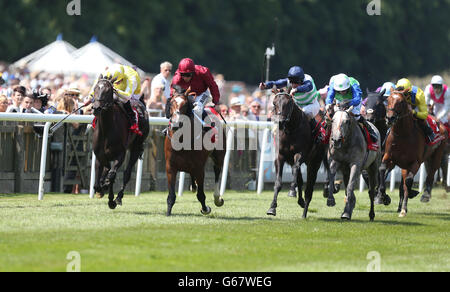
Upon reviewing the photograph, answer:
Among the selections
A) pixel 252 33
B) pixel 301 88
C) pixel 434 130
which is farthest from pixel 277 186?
pixel 252 33

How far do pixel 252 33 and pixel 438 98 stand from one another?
32931 millimetres

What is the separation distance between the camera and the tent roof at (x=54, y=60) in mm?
24234

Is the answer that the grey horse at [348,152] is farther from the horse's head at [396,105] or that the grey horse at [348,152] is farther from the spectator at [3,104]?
the spectator at [3,104]

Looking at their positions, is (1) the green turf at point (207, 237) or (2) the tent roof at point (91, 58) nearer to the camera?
(1) the green turf at point (207, 237)

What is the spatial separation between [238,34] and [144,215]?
38077 mm

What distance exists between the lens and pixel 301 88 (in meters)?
13.7

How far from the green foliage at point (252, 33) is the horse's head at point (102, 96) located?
25258 mm

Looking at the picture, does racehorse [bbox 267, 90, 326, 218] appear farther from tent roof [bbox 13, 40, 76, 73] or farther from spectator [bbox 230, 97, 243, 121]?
tent roof [bbox 13, 40, 76, 73]

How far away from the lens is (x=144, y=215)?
12812mm

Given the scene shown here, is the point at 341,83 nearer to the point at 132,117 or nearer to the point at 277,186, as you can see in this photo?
the point at 277,186

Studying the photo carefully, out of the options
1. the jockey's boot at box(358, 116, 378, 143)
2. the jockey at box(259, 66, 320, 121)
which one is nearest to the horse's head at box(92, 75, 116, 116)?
the jockey at box(259, 66, 320, 121)

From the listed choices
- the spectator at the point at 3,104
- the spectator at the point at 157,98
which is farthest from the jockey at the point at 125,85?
the spectator at the point at 157,98
